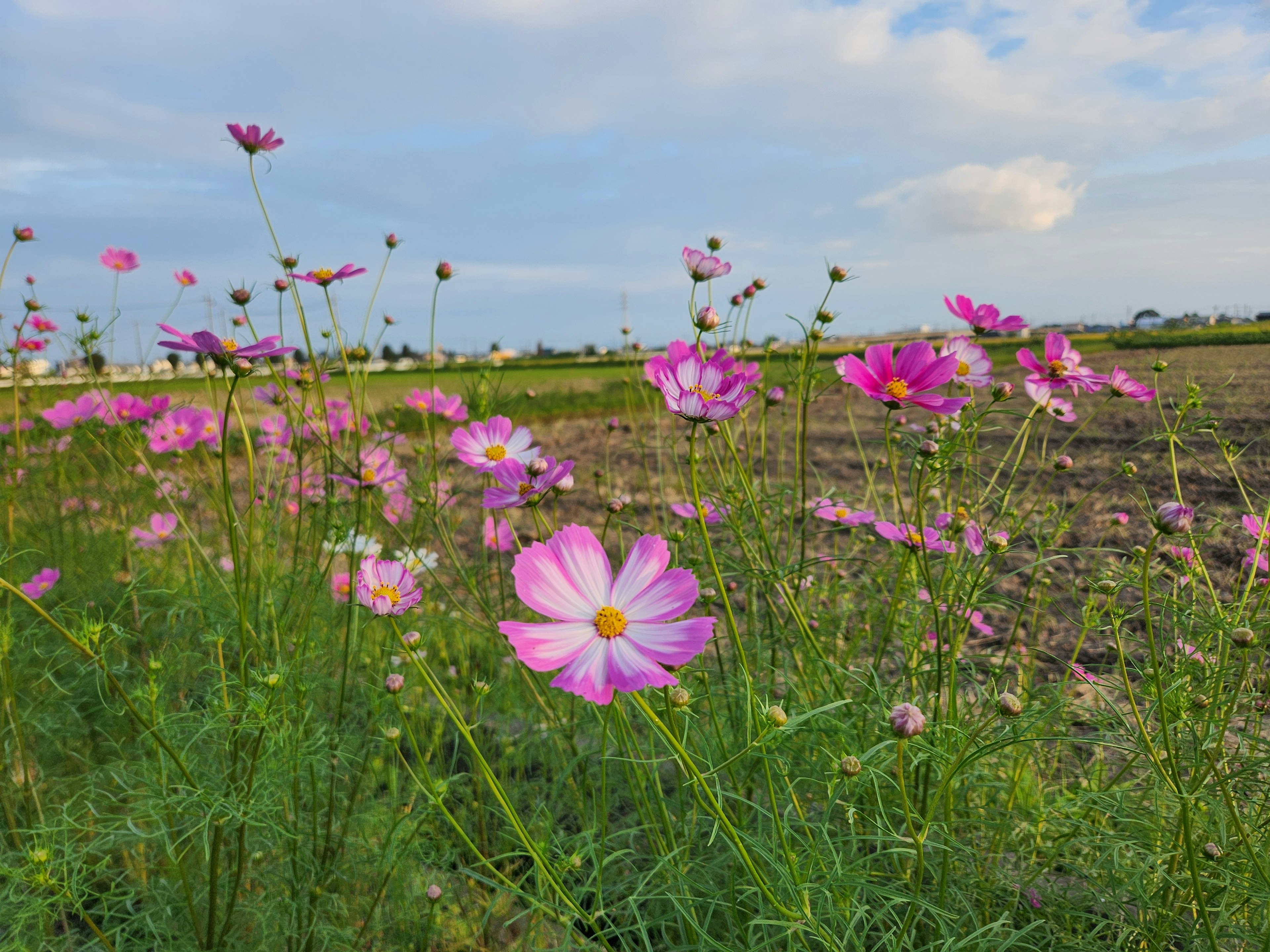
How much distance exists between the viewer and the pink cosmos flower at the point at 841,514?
4.18ft

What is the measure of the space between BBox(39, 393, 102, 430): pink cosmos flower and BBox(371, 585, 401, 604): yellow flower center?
1.60 m

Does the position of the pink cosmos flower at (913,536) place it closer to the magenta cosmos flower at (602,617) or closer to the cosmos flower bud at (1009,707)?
the cosmos flower bud at (1009,707)

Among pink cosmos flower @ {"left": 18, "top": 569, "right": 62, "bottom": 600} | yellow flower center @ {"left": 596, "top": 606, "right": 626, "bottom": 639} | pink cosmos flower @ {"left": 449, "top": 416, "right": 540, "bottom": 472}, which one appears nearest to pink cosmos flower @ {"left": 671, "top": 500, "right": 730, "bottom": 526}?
pink cosmos flower @ {"left": 449, "top": 416, "right": 540, "bottom": 472}

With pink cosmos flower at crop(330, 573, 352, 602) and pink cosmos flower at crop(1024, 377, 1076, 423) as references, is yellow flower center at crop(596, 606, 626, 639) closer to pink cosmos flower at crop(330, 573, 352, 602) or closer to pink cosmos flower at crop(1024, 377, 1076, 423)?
pink cosmos flower at crop(1024, 377, 1076, 423)

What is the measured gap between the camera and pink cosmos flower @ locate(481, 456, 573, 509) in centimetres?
80

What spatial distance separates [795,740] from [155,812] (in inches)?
38.5

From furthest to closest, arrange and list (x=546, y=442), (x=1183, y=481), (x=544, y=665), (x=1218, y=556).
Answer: (x=546, y=442) → (x=1183, y=481) → (x=1218, y=556) → (x=544, y=665)

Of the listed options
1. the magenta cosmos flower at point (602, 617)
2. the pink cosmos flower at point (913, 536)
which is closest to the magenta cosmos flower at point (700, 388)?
the magenta cosmos flower at point (602, 617)

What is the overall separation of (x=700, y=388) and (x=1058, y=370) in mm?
649

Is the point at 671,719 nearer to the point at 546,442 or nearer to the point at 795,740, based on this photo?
the point at 795,740

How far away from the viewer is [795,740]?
1149mm

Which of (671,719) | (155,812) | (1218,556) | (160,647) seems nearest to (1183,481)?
(1218,556)

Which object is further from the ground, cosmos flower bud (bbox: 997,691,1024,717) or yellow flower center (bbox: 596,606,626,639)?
yellow flower center (bbox: 596,606,626,639)

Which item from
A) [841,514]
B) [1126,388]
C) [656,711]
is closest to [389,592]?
[656,711]
